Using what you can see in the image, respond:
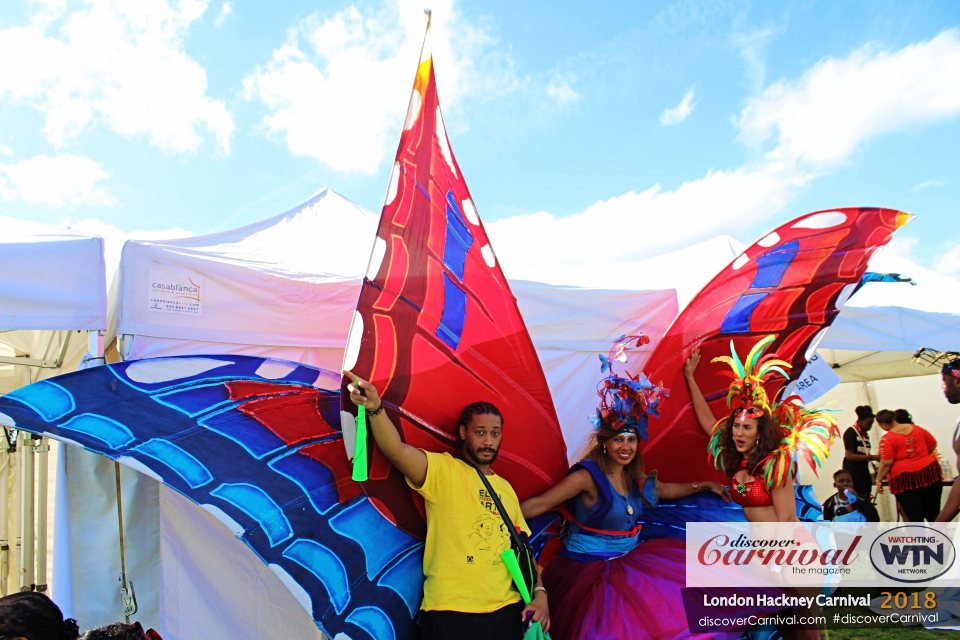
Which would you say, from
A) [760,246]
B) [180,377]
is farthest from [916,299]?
[180,377]

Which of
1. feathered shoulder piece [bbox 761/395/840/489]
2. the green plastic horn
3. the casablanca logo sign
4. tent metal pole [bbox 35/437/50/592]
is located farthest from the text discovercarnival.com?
tent metal pole [bbox 35/437/50/592]

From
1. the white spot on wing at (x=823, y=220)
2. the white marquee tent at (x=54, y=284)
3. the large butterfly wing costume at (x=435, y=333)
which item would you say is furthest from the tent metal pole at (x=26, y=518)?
the white spot on wing at (x=823, y=220)

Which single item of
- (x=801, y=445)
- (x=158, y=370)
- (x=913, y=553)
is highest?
(x=158, y=370)

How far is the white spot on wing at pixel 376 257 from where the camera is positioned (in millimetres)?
2344

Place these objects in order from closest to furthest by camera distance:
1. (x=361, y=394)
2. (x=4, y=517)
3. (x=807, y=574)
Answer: (x=361, y=394), (x=807, y=574), (x=4, y=517)

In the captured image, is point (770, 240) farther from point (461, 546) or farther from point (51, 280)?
point (51, 280)

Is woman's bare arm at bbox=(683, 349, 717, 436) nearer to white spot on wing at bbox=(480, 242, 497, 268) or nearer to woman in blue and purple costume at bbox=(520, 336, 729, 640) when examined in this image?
woman in blue and purple costume at bbox=(520, 336, 729, 640)

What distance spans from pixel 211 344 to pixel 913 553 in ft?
16.4

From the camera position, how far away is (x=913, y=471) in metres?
5.64

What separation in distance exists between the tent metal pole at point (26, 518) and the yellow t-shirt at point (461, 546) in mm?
2591

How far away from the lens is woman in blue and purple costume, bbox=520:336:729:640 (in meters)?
2.67

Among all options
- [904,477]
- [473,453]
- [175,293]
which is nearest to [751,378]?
[473,453]

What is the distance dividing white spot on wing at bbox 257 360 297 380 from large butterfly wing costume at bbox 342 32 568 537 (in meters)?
0.58

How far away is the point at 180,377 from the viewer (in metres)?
2.55
